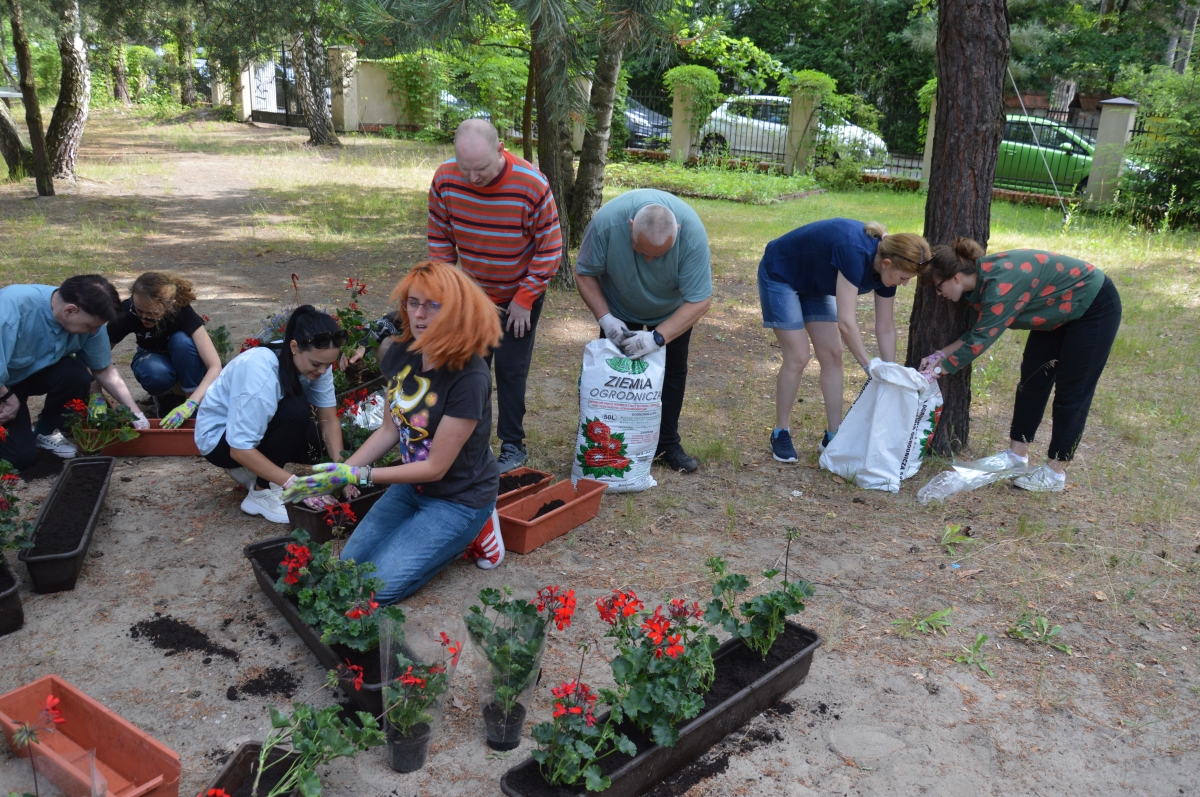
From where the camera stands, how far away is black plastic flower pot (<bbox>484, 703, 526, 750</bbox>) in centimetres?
229

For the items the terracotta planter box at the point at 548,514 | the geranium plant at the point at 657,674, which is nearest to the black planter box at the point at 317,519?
the terracotta planter box at the point at 548,514

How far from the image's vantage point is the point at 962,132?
13.5 ft

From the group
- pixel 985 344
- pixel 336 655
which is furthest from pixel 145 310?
pixel 985 344

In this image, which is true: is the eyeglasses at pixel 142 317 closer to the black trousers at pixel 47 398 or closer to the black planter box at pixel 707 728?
the black trousers at pixel 47 398

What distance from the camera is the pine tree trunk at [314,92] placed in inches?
629

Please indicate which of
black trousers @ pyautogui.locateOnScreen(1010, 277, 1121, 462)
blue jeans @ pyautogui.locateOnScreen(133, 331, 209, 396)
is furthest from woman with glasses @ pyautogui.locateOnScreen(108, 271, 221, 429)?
black trousers @ pyautogui.locateOnScreen(1010, 277, 1121, 462)

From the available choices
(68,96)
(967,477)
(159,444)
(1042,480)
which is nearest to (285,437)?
(159,444)

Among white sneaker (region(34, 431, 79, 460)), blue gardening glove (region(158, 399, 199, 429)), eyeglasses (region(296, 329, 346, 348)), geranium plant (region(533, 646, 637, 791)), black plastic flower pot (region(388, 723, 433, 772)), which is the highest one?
eyeglasses (region(296, 329, 346, 348))

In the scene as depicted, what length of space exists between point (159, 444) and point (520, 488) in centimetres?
179

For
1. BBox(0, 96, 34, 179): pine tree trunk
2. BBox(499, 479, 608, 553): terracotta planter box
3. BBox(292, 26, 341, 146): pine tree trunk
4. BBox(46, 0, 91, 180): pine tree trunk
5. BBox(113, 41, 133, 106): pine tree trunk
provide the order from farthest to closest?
BBox(113, 41, 133, 106): pine tree trunk
BBox(292, 26, 341, 146): pine tree trunk
BBox(0, 96, 34, 179): pine tree trunk
BBox(46, 0, 91, 180): pine tree trunk
BBox(499, 479, 608, 553): terracotta planter box

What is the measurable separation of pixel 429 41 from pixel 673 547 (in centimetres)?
335

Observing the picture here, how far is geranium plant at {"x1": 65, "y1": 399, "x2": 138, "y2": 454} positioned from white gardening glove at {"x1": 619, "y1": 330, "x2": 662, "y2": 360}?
221cm

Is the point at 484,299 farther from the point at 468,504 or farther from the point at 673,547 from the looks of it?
the point at 673,547

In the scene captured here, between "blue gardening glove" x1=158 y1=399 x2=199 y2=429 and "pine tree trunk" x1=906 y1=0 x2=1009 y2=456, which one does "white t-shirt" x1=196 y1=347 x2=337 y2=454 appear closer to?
"blue gardening glove" x1=158 y1=399 x2=199 y2=429
